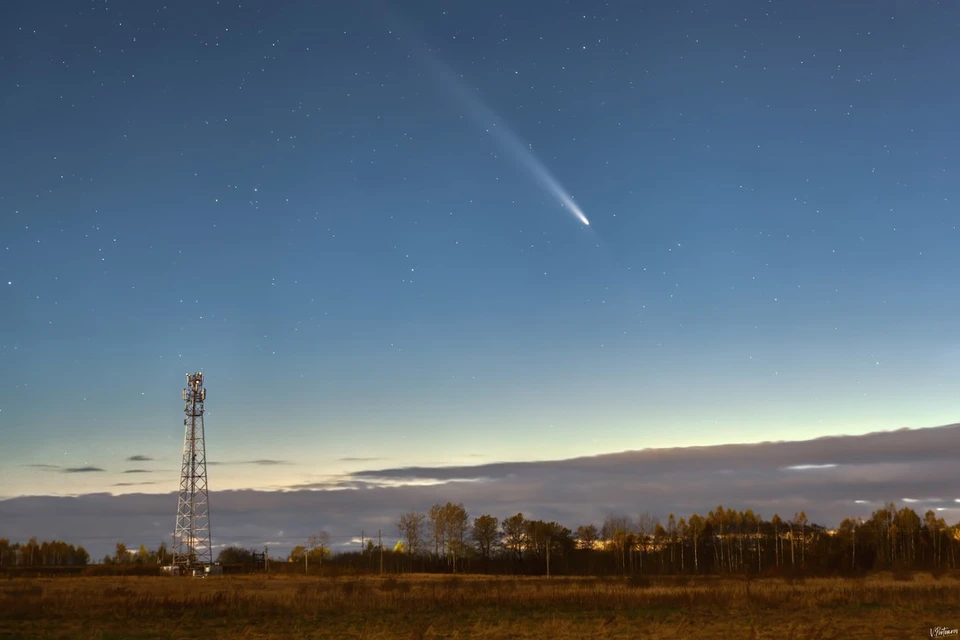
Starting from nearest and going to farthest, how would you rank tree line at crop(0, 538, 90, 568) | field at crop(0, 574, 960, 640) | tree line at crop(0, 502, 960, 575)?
field at crop(0, 574, 960, 640) → tree line at crop(0, 502, 960, 575) → tree line at crop(0, 538, 90, 568)

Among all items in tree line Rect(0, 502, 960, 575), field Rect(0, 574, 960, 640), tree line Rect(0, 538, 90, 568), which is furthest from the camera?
tree line Rect(0, 538, 90, 568)

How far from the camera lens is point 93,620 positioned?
99.1 feet

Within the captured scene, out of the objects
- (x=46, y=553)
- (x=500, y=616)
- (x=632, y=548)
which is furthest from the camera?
(x=46, y=553)

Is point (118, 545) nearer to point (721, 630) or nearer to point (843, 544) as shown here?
point (843, 544)

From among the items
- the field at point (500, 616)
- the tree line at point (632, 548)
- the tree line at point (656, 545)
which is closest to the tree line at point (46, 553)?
the tree line at point (632, 548)

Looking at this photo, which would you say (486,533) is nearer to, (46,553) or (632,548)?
(632,548)

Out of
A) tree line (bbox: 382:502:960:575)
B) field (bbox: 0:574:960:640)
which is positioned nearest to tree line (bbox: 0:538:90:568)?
tree line (bbox: 382:502:960:575)

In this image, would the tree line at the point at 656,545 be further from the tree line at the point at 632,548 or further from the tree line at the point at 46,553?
the tree line at the point at 46,553

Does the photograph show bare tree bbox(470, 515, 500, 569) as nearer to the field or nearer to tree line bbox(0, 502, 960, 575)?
tree line bbox(0, 502, 960, 575)

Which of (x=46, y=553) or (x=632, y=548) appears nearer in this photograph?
(x=632, y=548)

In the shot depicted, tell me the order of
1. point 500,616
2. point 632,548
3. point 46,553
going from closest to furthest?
point 500,616 → point 632,548 → point 46,553

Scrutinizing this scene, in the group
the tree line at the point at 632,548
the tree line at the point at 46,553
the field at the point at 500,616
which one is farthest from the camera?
the tree line at the point at 46,553

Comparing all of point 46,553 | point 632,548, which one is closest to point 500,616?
point 632,548

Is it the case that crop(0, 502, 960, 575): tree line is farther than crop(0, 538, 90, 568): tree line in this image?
No
